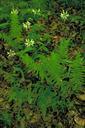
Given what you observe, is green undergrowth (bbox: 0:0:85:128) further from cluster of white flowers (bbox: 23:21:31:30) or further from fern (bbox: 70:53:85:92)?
cluster of white flowers (bbox: 23:21:31:30)

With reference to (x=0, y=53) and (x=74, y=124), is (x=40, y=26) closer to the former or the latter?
(x=0, y=53)

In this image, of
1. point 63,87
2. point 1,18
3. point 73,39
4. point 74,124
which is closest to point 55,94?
point 63,87

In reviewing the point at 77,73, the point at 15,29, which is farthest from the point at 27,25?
the point at 77,73

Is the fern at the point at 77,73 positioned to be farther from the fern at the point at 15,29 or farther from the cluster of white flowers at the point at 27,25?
the cluster of white flowers at the point at 27,25

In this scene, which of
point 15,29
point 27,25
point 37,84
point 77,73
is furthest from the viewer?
point 27,25

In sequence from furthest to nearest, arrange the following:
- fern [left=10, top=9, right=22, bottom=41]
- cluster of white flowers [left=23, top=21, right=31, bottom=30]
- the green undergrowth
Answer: cluster of white flowers [left=23, top=21, right=31, bottom=30], fern [left=10, top=9, right=22, bottom=41], the green undergrowth

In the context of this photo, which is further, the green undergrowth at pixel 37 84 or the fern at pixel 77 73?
the green undergrowth at pixel 37 84

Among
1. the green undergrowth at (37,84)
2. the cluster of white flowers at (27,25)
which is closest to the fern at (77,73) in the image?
the green undergrowth at (37,84)

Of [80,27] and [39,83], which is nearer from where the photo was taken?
[39,83]

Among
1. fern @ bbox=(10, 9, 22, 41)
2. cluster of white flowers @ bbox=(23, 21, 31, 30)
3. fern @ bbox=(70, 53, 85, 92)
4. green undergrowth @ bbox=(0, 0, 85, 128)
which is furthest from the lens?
cluster of white flowers @ bbox=(23, 21, 31, 30)

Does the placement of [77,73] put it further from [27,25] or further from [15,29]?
[27,25]

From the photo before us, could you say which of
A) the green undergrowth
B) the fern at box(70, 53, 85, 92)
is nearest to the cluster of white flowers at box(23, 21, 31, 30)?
the green undergrowth
